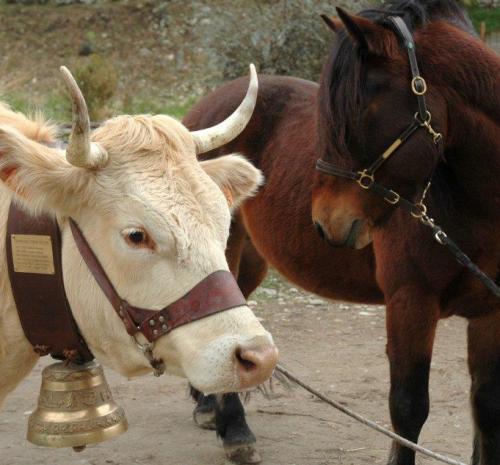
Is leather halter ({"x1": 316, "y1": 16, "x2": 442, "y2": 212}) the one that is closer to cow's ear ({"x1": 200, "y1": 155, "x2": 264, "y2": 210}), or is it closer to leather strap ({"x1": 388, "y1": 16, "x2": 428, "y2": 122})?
leather strap ({"x1": 388, "y1": 16, "x2": 428, "y2": 122})

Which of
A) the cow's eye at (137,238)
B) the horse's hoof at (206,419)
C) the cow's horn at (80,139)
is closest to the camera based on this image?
the cow's horn at (80,139)

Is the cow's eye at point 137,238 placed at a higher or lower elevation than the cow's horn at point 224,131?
lower

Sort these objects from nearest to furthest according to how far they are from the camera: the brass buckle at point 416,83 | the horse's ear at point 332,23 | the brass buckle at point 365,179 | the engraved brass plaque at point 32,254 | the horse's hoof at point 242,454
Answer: the engraved brass plaque at point 32,254
the brass buckle at point 416,83
the brass buckle at point 365,179
the horse's ear at point 332,23
the horse's hoof at point 242,454

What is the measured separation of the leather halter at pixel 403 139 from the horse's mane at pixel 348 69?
0.07 m

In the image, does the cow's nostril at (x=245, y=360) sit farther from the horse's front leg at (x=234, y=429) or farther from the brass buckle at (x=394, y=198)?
the horse's front leg at (x=234, y=429)

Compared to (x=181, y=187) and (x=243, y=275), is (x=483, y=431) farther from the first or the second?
(x=181, y=187)

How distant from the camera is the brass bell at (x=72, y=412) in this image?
2.48 meters

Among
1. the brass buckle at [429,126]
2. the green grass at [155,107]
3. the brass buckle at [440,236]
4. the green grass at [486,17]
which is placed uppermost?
the brass buckle at [429,126]

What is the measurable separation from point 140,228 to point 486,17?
39.8ft

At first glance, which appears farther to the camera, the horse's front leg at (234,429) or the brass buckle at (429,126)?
the horse's front leg at (234,429)

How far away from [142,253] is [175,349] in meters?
0.25

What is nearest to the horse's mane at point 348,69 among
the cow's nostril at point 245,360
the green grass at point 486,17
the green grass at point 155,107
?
the cow's nostril at point 245,360

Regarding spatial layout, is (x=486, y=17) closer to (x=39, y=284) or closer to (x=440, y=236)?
(x=440, y=236)

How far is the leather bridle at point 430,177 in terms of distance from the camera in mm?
3188
